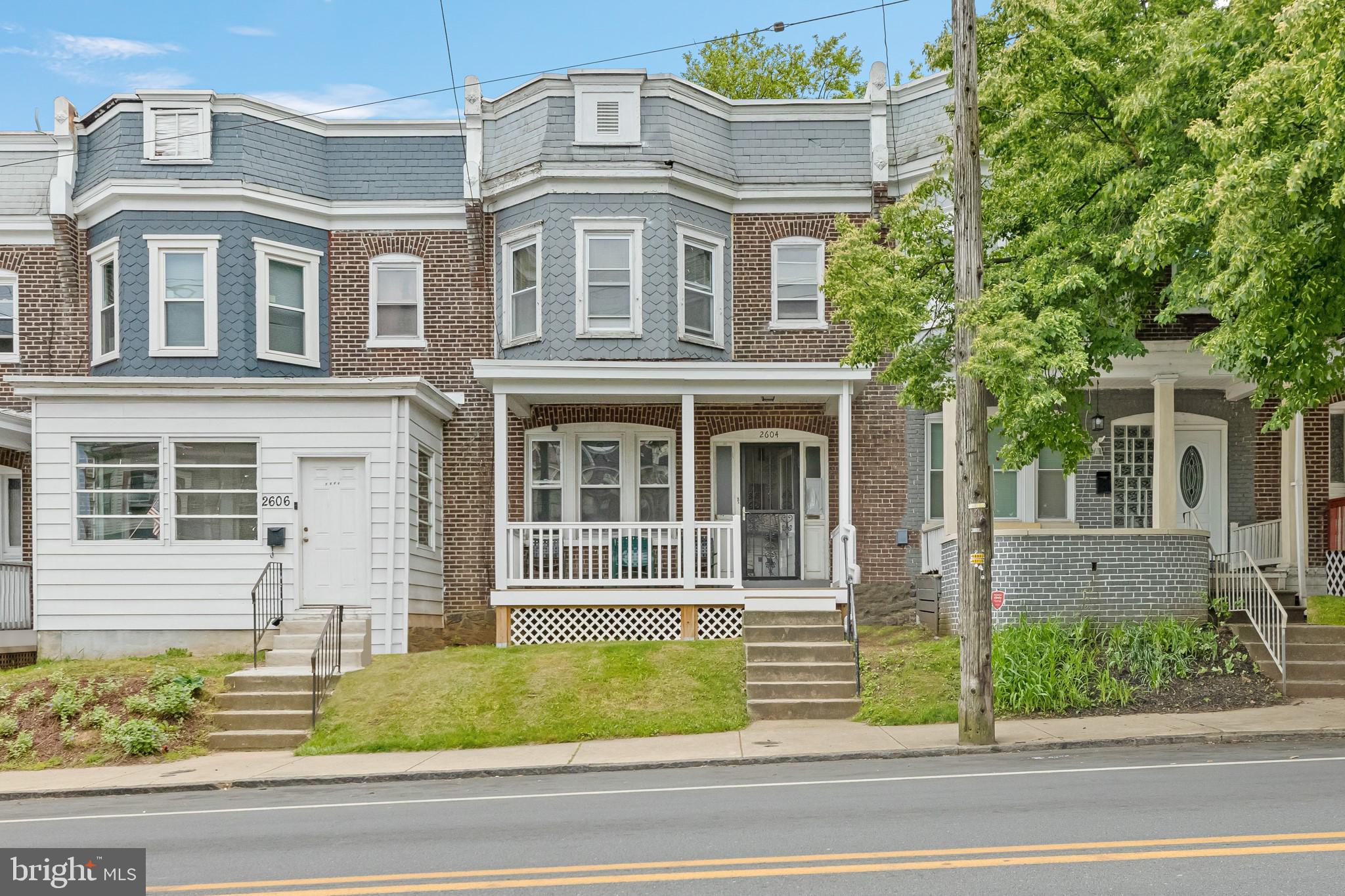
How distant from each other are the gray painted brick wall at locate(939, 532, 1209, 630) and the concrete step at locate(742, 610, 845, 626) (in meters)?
2.20

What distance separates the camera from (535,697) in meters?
14.6

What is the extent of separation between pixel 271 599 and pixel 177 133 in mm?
8039

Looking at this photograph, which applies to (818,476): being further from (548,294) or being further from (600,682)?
(600,682)

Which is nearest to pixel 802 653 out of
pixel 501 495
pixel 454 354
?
pixel 501 495

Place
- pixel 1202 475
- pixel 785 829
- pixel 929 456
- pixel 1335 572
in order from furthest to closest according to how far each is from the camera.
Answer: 1. pixel 929 456
2. pixel 1202 475
3. pixel 1335 572
4. pixel 785 829

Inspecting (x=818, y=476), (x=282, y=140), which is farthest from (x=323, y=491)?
(x=818, y=476)

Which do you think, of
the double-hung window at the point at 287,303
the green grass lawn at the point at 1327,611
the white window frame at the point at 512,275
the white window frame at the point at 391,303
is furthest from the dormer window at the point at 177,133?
the green grass lawn at the point at 1327,611

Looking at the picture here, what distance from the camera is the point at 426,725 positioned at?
14000mm

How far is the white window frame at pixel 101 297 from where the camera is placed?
19750mm

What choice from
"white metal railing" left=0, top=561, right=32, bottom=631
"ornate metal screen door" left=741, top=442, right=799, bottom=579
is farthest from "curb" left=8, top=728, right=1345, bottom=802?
"ornate metal screen door" left=741, top=442, right=799, bottom=579

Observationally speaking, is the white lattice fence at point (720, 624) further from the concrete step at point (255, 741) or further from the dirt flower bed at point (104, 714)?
the dirt flower bed at point (104, 714)

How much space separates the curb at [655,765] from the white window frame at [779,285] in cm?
967

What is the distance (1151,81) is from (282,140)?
13669mm

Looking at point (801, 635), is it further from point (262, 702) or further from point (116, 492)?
point (116, 492)
